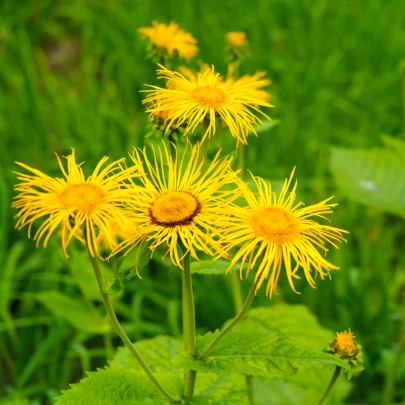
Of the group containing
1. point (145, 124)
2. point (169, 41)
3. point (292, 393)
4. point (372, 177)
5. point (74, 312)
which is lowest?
point (292, 393)

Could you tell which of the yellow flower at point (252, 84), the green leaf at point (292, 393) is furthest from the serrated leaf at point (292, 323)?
the yellow flower at point (252, 84)

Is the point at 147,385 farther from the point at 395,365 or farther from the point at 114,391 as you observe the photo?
the point at 395,365

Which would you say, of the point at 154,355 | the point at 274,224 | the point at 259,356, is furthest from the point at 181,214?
the point at 154,355

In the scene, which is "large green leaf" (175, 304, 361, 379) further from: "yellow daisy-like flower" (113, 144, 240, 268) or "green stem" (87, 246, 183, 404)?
"yellow daisy-like flower" (113, 144, 240, 268)

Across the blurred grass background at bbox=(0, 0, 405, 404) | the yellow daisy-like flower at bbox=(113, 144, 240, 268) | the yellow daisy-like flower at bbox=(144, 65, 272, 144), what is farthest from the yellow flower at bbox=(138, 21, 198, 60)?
the yellow daisy-like flower at bbox=(113, 144, 240, 268)

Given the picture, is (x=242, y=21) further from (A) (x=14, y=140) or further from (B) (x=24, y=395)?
(B) (x=24, y=395)

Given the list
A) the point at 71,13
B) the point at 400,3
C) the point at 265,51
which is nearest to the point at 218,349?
the point at 265,51
